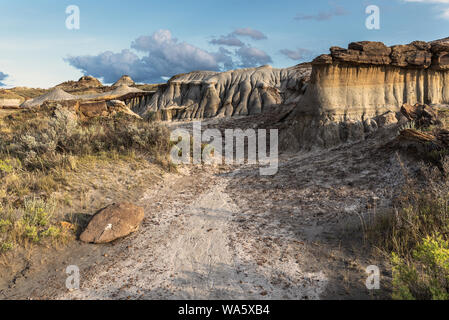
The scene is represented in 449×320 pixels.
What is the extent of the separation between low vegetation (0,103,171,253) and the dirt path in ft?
4.89

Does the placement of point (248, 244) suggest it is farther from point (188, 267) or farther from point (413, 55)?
point (413, 55)

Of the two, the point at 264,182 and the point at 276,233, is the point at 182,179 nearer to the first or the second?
the point at 264,182

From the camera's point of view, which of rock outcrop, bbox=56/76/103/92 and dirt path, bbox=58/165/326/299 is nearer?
dirt path, bbox=58/165/326/299

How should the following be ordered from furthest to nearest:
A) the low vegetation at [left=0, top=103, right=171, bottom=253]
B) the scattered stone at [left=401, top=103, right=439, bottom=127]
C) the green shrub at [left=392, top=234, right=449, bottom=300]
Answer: the scattered stone at [left=401, top=103, right=439, bottom=127], the low vegetation at [left=0, top=103, right=171, bottom=253], the green shrub at [left=392, top=234, right=449, bottom=300]

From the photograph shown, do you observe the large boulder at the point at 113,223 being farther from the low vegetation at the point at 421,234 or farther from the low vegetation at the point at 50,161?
the low vegetation at the point at 421,234

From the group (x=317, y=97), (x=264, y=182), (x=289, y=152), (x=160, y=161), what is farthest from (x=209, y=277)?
(x=317, y=97)

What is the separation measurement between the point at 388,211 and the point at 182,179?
19.5 feet

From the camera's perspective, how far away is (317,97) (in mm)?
12734

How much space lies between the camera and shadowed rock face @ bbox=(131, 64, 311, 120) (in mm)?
28906

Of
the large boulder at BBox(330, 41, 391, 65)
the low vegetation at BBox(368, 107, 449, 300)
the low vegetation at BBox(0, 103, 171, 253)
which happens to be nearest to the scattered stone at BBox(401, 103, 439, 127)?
the low vegetation at BBox(368, 107, 449, 300)

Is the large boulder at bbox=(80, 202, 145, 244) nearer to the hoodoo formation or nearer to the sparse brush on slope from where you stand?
the sparse brush on slope

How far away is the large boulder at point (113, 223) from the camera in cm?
524

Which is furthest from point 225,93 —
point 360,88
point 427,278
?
point 427,278

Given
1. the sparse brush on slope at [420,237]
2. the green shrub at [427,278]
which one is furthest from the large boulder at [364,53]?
the green shrub at [427,278]
